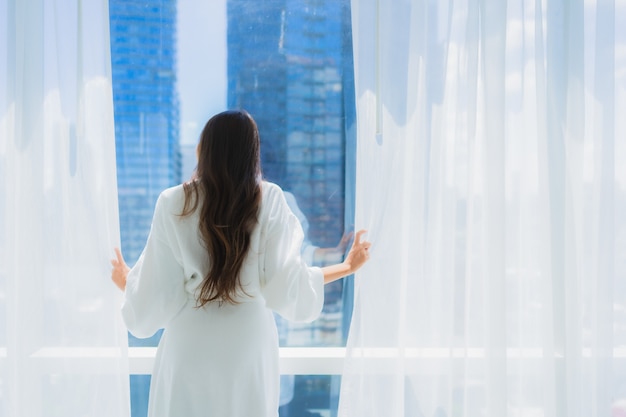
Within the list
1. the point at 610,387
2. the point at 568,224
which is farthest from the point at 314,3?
the point at 610,387

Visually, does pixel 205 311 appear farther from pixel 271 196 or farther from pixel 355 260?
pixel 355 260

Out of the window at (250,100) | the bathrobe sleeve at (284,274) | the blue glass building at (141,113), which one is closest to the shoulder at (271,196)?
the bathrobe sleeve at (284,274)

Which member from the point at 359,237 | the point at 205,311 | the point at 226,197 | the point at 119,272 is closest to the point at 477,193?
the point at 359,237

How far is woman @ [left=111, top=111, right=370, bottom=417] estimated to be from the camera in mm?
1368

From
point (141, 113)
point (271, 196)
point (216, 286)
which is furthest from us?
point (141, 113)

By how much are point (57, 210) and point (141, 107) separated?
1.50ft

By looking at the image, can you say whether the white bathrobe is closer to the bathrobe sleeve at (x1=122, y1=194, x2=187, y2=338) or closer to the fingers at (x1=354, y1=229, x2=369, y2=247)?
the bathrobe sleeve at (x1=122, y1=194, x2=187, y2=338)

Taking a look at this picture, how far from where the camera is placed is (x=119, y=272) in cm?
158

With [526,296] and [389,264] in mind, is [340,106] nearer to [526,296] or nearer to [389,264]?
[389,264]

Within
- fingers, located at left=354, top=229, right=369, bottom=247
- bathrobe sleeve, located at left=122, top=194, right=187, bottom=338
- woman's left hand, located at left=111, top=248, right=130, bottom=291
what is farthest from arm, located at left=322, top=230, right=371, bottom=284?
woman's left hand, located at left=111, top=248, right=130, bottom=291

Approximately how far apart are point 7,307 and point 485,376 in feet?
5.10

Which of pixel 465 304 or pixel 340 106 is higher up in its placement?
pixel 340 106

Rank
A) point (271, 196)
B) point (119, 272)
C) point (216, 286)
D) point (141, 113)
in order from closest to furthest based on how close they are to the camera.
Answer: point (216, 286) → point (271, 196) → point (119, 272) → point (141, 113)

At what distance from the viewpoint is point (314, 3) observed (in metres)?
1.81
